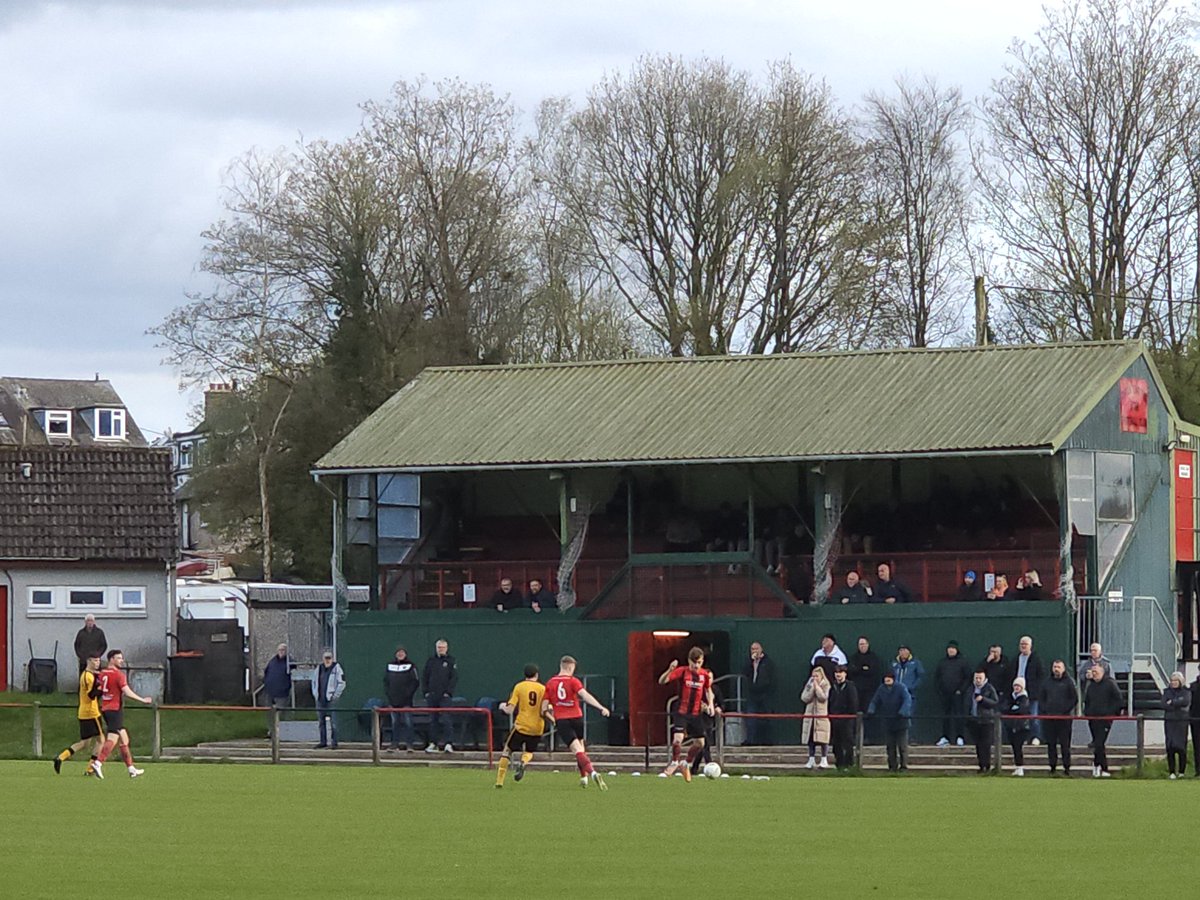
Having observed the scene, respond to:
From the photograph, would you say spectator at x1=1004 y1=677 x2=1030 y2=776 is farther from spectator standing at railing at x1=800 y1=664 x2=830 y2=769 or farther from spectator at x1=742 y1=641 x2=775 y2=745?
spectator at x1=742 y1=641 x2=775 y2=745

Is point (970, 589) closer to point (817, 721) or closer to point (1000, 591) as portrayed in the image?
point (1000, 591)

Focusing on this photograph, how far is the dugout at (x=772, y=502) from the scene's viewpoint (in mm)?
38125

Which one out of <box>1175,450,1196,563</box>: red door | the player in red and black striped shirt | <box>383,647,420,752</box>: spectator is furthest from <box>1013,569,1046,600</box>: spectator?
<box>383,647,420,752</box>: spectator

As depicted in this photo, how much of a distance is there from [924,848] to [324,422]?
46371mm

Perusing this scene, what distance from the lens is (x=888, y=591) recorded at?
37.7 m

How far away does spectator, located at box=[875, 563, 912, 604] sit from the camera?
3769 centimetres

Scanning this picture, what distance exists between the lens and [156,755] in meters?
35.8

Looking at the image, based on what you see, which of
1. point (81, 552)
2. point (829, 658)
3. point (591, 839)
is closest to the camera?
point (591, 839)

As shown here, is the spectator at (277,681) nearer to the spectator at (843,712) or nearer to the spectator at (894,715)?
the spectator at (843,712)

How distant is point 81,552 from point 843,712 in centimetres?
2034

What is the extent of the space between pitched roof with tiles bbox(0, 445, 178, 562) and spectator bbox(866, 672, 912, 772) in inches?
768

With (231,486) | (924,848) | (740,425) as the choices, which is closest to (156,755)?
(740,425)

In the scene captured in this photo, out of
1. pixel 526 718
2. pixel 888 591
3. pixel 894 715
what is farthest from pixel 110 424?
pixel 526 718

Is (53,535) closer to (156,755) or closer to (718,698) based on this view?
(156,755)
